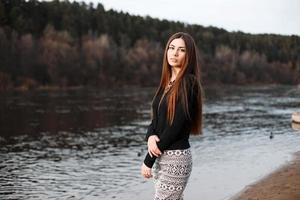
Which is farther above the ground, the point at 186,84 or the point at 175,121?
the point at 186,84

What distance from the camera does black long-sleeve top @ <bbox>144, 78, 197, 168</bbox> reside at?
12.7 ft

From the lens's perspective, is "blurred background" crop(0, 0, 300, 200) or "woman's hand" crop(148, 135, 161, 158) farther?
"blurred background" crop(0, 0, 300, 200)

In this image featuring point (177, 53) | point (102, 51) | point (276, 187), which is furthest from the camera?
point (102, 51)

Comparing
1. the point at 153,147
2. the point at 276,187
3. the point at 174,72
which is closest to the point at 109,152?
the point at 276,187

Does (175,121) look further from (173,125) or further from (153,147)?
(153,147)

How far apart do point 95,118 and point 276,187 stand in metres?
27.3

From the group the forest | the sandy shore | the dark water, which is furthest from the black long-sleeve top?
the forest

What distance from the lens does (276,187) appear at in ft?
52.1

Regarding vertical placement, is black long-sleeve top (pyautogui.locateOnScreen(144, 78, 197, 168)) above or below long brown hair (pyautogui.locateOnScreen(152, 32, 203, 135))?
below

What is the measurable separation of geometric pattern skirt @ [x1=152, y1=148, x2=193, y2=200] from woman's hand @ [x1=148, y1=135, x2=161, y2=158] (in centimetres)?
8

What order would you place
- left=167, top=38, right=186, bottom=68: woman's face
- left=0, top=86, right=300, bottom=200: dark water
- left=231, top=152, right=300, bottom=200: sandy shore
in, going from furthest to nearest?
left=0, top=86, right=300, bottom=200: dark water
left=231, top=152, right=300, bottom=200: sandy shore
left=167, top=38, right=186, bottom=68: woman's face

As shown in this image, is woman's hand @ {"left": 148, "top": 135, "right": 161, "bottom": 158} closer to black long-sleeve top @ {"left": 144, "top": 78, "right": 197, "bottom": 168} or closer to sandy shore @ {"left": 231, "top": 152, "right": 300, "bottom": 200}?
black long-sleeve top @ {"left": 144, "top": 78, "right": 197, "bottom": 168}

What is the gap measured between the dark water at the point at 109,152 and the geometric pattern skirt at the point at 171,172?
39.1 ft

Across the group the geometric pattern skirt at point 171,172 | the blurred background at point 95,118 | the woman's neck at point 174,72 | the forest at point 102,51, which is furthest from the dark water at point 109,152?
the forest at point 102,51
